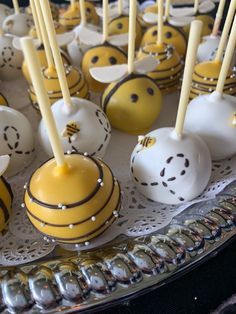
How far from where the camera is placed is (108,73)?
804mm

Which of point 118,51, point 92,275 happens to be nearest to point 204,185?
point 92,275

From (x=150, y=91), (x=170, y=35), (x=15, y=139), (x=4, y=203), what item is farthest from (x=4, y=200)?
(x=170, y=35)

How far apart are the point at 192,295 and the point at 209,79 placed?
42cm

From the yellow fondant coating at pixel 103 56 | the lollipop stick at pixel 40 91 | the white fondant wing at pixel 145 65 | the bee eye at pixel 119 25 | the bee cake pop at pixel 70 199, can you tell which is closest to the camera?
the lollipop stick at pixel 40 91

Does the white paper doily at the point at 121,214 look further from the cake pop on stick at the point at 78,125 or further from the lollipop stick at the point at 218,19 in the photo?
the lollipop stick at the point at 218,19

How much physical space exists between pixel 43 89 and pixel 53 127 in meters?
0.06

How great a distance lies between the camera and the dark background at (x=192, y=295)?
0.64 metres

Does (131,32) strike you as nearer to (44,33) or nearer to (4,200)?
(44,33)

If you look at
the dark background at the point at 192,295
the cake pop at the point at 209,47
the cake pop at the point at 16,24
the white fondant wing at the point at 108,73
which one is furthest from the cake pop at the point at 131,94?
the cake pop at the point at 16,24

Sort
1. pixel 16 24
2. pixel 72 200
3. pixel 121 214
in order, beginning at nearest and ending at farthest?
pixel 72 200
pixel 121 214
pixel 16 24

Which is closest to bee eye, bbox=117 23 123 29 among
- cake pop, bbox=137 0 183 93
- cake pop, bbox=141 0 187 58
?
cake pop, bbox=141 0 187 58

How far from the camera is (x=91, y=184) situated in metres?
0.62

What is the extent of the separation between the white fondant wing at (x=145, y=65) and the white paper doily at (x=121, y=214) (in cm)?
15

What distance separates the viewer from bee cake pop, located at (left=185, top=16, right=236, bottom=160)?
741 mm
